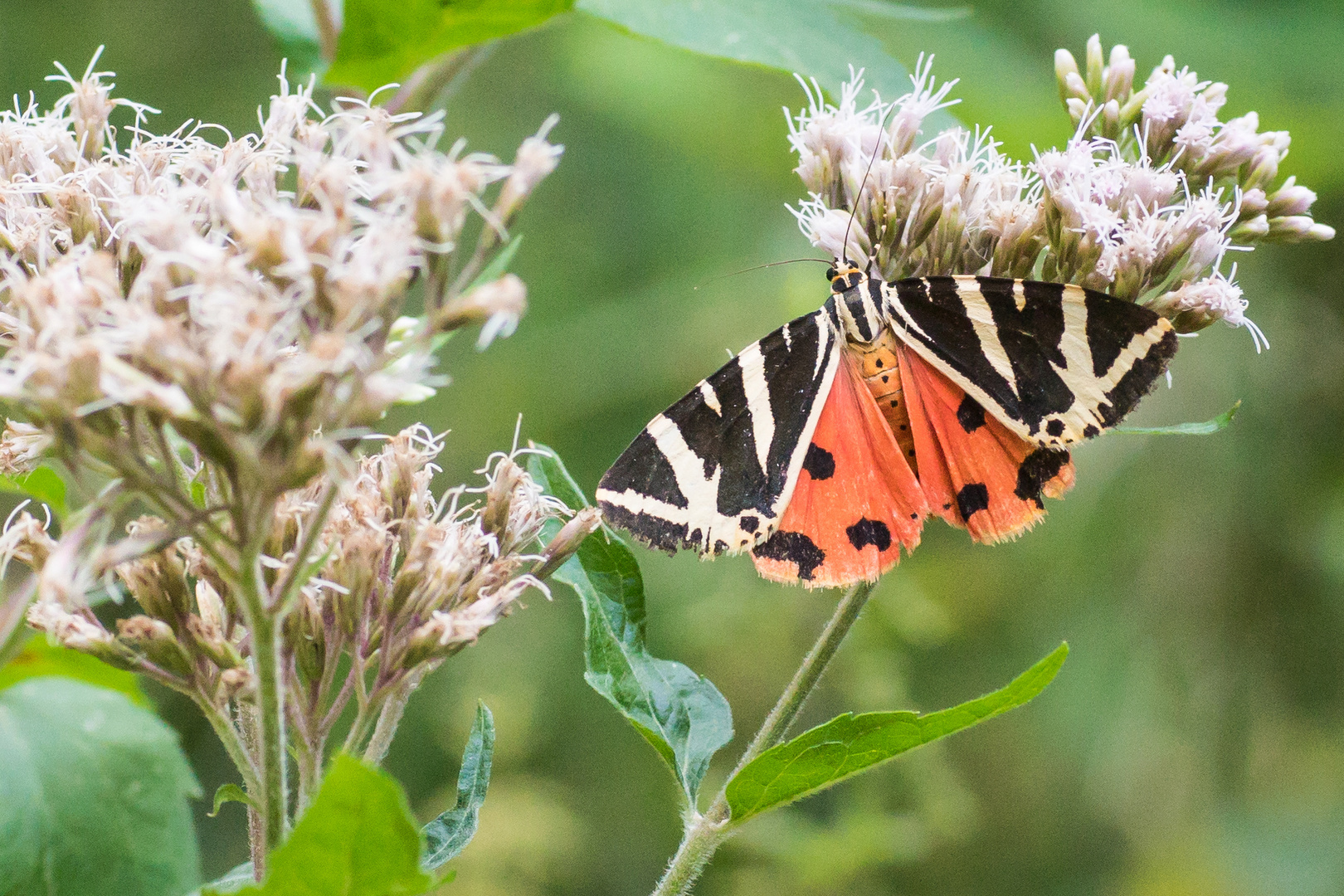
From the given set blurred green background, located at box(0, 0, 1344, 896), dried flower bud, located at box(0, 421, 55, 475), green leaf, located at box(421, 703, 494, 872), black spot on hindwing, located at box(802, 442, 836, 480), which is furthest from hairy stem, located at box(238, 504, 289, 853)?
blurred green background, located at box(0, 0, 1344, 896)

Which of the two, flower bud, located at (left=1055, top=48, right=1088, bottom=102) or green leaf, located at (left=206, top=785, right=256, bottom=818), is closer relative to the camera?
green leaf, located at (left=206, top=785, right=256, bottom=818)

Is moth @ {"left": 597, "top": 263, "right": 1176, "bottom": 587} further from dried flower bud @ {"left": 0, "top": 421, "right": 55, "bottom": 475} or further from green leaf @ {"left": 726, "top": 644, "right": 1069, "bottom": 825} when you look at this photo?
dried flower bud @ {"left": 0, "top": 421, "right": 55, "bottom": 475}

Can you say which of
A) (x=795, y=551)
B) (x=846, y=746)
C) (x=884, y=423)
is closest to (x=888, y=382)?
(x=884, y=423)

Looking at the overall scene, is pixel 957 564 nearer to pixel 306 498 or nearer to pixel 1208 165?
pixel 1208 165

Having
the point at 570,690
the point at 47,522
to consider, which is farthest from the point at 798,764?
the point at 570,690

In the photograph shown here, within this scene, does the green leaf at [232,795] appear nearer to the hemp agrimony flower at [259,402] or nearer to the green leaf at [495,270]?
the hemp agrimony flower at [259,402]

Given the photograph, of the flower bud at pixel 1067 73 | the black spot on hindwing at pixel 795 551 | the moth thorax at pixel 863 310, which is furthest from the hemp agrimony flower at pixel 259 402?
the flower bud at pixel 1067 73

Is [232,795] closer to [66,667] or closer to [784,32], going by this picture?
[66,667]
